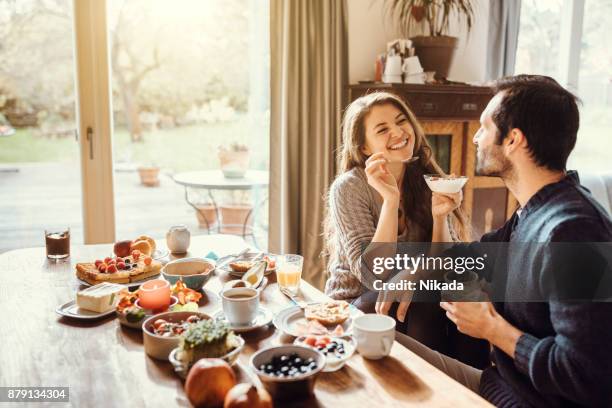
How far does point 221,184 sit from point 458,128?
147 cm

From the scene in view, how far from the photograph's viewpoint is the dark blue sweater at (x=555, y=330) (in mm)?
1155

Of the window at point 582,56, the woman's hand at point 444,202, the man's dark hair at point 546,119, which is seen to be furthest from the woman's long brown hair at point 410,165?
the window at point 582,56

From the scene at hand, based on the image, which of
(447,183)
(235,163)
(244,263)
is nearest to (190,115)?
(235,163)

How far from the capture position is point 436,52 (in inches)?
139

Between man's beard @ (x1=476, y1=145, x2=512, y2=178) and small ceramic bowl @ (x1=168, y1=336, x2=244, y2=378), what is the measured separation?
2.79 ft

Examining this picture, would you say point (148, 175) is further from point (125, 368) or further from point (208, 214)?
point (125, 368)

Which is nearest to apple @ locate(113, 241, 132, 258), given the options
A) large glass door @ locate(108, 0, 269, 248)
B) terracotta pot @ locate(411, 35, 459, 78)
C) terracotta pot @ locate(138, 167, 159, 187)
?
large glass door @ locate(108, 0, 269, 248)

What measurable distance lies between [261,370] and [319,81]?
8.31 feet

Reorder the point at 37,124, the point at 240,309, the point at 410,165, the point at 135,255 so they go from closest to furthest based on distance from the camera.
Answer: the point at 240,309 → the point at 135,255 → the point at 410,165 → the point at 37,124

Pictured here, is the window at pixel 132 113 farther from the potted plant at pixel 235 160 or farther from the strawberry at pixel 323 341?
the strawberry at pixel 323 341

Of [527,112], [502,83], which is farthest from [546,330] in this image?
[502,83]

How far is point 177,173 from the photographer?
12.8ft

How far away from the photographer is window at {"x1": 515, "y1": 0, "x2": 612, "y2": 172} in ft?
14.4

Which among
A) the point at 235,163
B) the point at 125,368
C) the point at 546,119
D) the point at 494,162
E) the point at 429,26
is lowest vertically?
the point at 125,368
